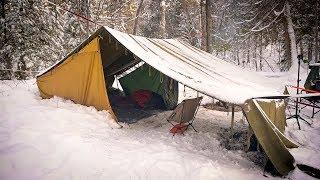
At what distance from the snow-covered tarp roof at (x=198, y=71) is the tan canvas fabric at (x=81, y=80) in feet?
3.02

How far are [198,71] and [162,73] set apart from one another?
0.89 m

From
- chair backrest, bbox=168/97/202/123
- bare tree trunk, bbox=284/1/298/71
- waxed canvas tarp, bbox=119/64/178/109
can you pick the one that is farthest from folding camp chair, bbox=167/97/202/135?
bare tree trunk, bbox=284/1/298/71

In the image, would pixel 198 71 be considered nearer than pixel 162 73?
No

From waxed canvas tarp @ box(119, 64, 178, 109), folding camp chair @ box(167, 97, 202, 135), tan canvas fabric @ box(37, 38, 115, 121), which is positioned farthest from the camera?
waxed canvas tarp @ box(119, 64, 178, 109)

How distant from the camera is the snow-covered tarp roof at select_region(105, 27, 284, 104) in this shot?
535 centimetres

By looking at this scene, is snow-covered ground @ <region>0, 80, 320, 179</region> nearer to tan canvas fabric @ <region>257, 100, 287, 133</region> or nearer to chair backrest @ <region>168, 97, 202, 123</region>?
chair backrest @ <region>168, 97, 202, 123</region>

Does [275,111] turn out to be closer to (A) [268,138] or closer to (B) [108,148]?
(A) [268,138]

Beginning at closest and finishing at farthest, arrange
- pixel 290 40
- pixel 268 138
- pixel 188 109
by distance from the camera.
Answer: pixel 268 138 < pixel 188 109 < pixel 290 40

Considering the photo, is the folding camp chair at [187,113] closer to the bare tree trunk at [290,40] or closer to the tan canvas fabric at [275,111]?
the tan canvas fabric at [275,111]

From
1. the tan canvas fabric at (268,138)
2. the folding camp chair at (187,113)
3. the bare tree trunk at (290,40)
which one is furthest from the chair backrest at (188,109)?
the bare tree trunk at (290,40)

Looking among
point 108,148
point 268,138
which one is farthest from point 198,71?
point 108,148

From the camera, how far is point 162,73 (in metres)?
6.29

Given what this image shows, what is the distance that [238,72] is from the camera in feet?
26.7

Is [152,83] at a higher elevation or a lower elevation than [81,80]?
lower
